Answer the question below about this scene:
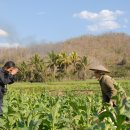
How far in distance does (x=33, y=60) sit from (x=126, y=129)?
71.2 metres

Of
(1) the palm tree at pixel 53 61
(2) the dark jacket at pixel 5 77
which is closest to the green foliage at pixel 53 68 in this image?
(1) the palm tree at pixel 53 61

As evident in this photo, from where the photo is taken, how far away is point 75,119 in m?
7.35

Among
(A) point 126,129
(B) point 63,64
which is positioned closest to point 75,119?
(A) point 126,129

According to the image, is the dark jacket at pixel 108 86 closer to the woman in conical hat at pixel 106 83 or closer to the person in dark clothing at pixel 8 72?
the woman in conical hat at pixel 106 83

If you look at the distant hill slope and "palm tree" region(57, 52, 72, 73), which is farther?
the distant hill slope

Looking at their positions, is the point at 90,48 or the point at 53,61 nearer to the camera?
the point at 53,61

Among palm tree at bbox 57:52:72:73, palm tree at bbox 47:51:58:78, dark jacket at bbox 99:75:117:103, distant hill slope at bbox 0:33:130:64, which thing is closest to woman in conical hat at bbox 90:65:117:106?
dark jacket at bbox 99:75:117:103

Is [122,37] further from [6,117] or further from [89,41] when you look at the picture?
[6,117]

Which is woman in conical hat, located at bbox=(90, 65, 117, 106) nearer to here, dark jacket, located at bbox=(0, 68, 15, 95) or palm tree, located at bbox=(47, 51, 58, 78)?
dark jacket, located at bbox=(0, 68, 15, 95)

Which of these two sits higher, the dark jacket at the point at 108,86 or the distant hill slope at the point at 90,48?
the distant hill slope at the point at 90,48

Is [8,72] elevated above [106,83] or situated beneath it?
elevated above

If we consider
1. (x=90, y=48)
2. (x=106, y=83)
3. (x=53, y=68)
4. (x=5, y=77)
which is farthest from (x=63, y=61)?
(x=106, y=83)

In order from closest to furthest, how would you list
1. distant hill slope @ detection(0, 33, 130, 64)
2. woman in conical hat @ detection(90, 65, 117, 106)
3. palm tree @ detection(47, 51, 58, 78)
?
1. woman in conical hat @ detection(90, 65, 117, 106)
2. palm tree @ detection(47, 51, 58, 78)
3. distant hill slope @ detection(0, 33, 130, 64)

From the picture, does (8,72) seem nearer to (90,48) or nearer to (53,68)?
(53,68)
